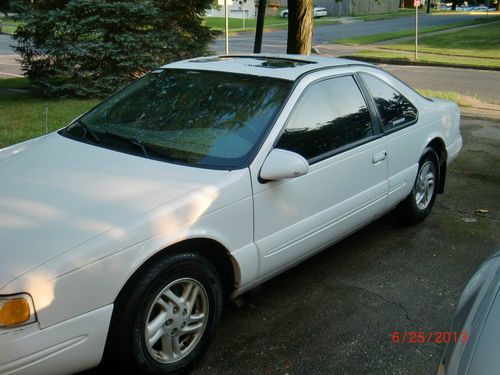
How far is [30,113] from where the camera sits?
31.6ft

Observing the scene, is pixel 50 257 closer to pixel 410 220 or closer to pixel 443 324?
pixel 443 324

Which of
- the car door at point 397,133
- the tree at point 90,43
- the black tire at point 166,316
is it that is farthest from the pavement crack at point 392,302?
the tree at point 90,43

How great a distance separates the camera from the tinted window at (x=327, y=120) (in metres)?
3.47

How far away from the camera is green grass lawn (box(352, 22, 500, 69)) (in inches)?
794

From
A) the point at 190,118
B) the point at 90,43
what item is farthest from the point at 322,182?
the point at 90,43

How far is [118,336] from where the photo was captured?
2500mm

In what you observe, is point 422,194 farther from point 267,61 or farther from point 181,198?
point 181,198

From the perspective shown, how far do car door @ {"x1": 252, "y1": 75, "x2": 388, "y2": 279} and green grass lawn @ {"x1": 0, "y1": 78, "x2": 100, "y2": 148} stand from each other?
4.94 m

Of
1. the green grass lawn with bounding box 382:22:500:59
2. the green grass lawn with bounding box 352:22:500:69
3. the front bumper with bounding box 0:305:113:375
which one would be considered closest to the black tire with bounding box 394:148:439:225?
the front bumper with bounding box 0:305:113:375

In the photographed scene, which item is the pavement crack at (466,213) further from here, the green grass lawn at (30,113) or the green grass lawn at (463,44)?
the green grass lawn at (463,44)

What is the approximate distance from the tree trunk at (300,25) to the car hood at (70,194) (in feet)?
20.2

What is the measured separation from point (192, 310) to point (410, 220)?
274 cm

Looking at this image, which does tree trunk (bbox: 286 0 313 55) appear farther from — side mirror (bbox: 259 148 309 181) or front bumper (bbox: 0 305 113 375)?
front bumper (bbox: 0 305 113 375)

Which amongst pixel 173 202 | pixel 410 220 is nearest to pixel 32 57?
pixel 410 220
